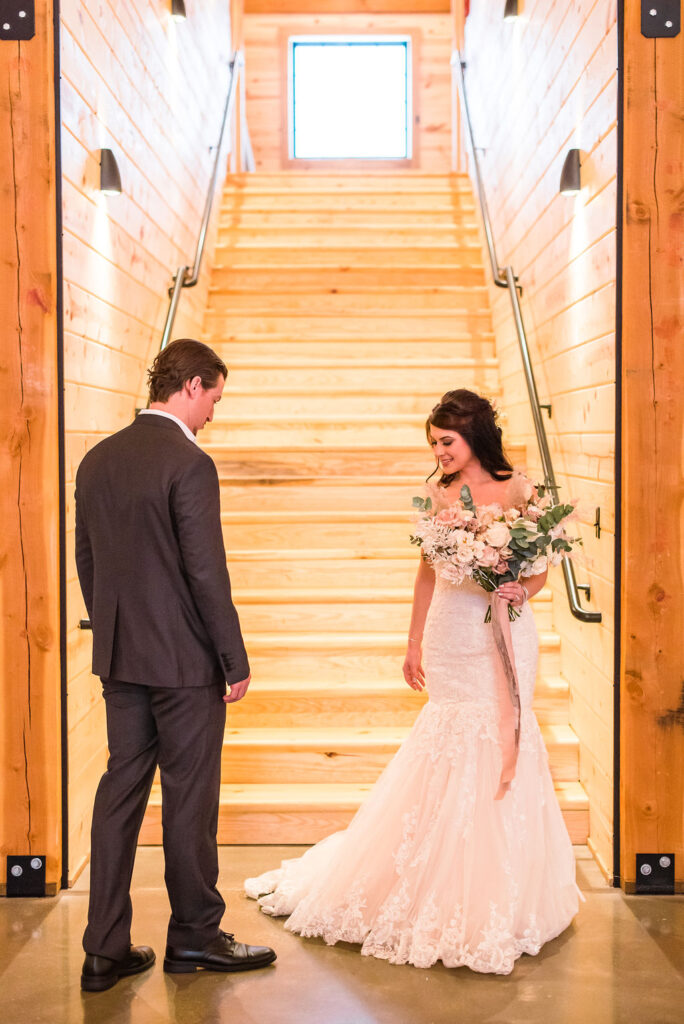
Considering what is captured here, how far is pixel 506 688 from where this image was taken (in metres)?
2.88

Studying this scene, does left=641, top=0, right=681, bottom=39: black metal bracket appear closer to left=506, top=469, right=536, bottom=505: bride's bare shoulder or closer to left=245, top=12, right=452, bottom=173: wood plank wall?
left=506, top=469, right=536, bottom=505: bride's bare shoulder

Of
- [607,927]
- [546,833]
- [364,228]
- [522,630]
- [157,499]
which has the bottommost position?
[607,927]

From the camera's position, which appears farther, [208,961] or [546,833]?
[546,833]

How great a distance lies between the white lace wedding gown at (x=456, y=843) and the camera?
275cm

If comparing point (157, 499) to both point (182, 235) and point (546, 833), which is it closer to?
point (546, 833)

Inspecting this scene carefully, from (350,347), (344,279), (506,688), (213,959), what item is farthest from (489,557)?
(344,279)

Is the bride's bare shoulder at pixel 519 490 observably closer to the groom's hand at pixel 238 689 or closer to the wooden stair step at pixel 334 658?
the groom's hand at pixel 238 689

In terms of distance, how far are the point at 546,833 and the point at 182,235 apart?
4037mm

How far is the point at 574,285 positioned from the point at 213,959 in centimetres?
267

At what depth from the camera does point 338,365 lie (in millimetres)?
5805

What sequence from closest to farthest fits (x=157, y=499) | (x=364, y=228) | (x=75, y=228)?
1. (x=157, y=499)
2. (x=75, y=228)
3. (x=364, y=228)

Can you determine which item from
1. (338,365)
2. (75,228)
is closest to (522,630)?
(75,228)

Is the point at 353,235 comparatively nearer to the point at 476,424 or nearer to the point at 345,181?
the point at 345,181

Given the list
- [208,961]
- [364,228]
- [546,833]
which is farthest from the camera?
[364,228]
